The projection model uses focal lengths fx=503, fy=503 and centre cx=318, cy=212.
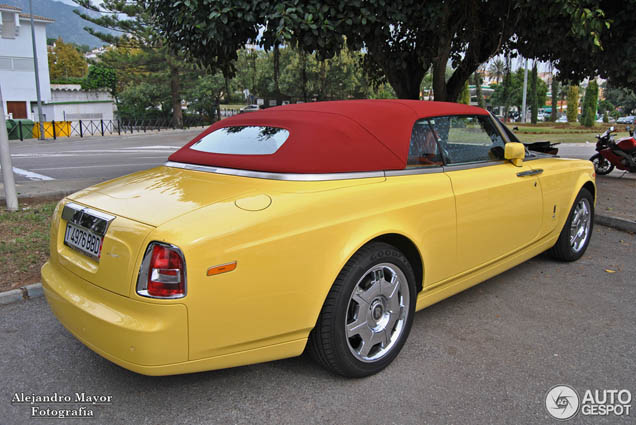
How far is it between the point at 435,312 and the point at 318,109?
69.6 inches

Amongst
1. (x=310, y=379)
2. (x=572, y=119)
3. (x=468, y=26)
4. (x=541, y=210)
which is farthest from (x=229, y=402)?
(x=572, y=119)

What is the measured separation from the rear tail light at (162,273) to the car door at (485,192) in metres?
1.90

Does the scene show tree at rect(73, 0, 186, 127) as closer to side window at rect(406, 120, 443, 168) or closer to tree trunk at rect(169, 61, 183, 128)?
tree trunk at rect(169, 61, 183, 128)

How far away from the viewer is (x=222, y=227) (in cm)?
233

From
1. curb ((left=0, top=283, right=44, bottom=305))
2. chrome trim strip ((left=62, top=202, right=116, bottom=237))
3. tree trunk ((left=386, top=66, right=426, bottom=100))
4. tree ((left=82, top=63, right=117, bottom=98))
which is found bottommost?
curb ((left=0, top=283, right=44, bottom=305))

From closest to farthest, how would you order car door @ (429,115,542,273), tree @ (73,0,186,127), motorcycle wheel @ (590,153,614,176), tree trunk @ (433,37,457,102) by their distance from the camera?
1. car door @ (429,115,542,273)
2. tree trunk @ (433,37,457,102)
3. motorcycle wheel @ (590,153,614,176)
4. tree @ (73,0,186,127)

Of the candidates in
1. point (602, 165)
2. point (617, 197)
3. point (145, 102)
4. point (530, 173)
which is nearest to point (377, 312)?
point (530, 173)

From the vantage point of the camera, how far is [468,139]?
3.91 m

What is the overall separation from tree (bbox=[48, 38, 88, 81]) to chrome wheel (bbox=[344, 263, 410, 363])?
99.5 metres

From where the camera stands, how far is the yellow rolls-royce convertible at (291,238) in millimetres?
2293

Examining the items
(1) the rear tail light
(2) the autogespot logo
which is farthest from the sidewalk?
(1) the rear tail light

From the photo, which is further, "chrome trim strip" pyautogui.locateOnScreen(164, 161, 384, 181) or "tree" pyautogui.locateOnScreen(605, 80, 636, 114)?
"tree" pyautogui.locateOnScreen(605, 80, 636, 114)

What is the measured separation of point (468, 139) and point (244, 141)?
176cm

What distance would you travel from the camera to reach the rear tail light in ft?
7.38
